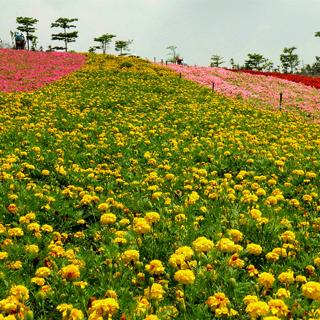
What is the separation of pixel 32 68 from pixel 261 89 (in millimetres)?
16916

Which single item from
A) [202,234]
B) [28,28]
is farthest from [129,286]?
[28,28]

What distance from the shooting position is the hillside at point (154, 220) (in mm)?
3697

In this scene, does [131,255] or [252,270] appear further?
[252,270]

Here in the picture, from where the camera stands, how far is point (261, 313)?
2982mm

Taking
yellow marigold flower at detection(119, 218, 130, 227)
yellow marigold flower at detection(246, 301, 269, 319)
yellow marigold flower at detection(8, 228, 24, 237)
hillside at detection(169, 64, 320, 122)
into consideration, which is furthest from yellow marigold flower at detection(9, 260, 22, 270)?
hillside at detection(169, 64, 320, 122)

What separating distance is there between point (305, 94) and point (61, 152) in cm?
2552

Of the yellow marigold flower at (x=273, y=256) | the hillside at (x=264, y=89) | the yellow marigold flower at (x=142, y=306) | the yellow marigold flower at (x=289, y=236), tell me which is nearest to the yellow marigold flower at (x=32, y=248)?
the yellow marigold flower at (x=142, y=306)

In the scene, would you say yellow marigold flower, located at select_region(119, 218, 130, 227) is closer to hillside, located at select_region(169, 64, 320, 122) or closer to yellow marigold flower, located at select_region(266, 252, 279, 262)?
yellow marigold flower, located at select_region(266, 252, 279, 262)

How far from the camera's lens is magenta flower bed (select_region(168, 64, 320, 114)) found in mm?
26156

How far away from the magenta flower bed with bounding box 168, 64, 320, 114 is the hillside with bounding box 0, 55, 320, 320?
11.6 metres

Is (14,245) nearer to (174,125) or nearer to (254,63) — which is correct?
(174,125)

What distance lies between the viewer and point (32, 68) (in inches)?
1198

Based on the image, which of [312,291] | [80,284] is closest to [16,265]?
[80,284]

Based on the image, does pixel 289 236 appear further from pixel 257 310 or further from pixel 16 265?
pixel 16 265
